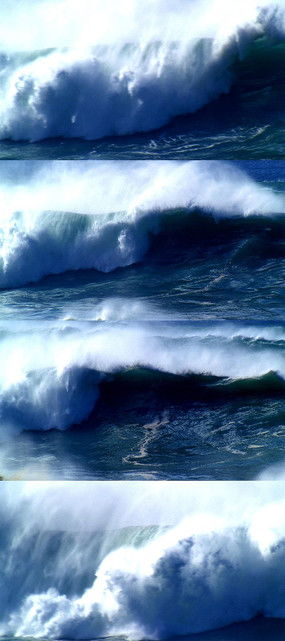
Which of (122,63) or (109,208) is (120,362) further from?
(122,63)

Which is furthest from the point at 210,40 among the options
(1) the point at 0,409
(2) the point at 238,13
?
(1) the point at 0,409

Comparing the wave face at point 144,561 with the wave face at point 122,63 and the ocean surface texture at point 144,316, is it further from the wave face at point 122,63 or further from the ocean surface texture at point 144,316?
the wave face at point 122,63

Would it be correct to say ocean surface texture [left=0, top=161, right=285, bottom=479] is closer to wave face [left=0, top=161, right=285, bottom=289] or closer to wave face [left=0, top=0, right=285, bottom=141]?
wave face [left=0, top=161, right=285, bottom=289]

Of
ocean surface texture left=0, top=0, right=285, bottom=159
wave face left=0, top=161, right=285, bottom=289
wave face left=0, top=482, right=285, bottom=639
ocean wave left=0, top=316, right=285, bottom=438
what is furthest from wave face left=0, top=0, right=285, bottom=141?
wave face left=0, top=482, right=285, bottom=639

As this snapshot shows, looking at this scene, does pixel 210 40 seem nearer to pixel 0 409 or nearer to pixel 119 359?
pixel 119 359

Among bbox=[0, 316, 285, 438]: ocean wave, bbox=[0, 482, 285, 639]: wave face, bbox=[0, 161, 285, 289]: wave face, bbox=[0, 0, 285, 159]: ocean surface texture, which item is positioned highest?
bbox=[0, 0, 285, 159]: ocean surface texture
